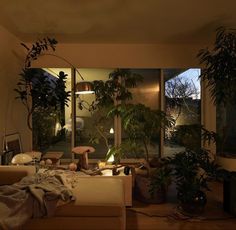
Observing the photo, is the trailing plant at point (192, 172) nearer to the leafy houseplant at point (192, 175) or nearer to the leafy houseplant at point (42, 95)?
the leafy houseplant at point (192, 175)

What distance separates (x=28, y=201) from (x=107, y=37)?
113 inches

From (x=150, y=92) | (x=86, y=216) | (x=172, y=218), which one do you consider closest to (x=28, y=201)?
(x=86, y=216)

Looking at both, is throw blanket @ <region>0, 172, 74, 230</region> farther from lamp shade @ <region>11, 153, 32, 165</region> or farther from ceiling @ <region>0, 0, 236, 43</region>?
ceiling @ <region>0, 0, 236, 43</region>

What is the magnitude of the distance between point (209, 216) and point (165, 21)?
2.39 m

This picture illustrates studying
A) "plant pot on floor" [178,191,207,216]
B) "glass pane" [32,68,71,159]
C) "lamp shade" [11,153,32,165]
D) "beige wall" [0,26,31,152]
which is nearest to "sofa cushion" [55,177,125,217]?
"lamp shade" [11,153,32,165]

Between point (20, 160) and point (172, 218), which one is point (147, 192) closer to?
point (172, 218)

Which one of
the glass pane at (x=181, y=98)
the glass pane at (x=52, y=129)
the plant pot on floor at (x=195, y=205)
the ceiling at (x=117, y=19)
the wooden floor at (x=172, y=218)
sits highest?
the ceiling at (x=117, y=19)

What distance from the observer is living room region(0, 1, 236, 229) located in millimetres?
3207

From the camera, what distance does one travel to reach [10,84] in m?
4.14

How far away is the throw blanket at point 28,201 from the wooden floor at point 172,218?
3.03 feet

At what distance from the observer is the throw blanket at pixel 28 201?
2.19m

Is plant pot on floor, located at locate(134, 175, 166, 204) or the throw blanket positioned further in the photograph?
plant pot on floor, located at locate(134, 175, 166, 204)

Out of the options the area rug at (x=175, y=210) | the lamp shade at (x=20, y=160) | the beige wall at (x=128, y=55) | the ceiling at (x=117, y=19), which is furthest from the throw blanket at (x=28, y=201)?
the beige wall at (x=128, y=55)

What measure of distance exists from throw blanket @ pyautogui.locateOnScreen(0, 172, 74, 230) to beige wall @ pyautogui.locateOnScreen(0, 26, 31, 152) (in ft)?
5.16
